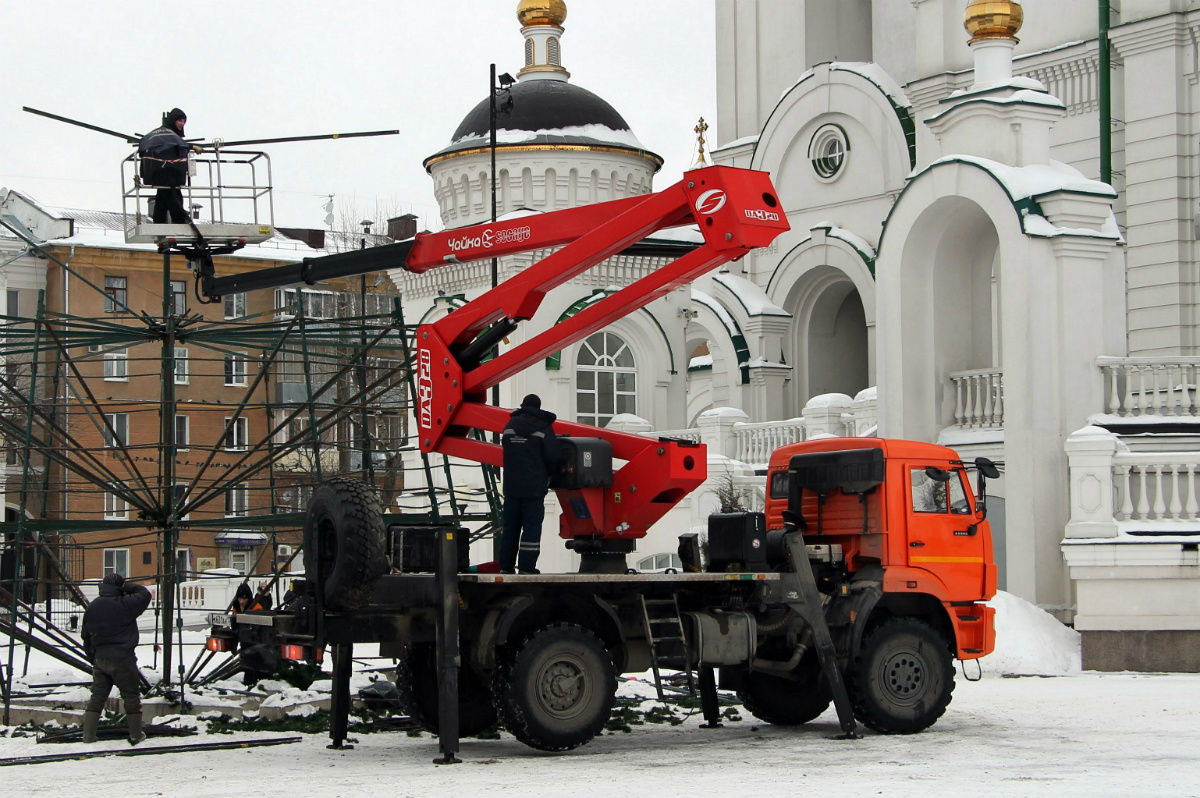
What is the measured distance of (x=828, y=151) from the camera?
34.2 meters

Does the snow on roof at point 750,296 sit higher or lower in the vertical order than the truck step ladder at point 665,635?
higher

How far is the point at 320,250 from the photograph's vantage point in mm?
58062

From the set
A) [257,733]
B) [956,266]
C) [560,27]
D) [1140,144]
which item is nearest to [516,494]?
[257,733]

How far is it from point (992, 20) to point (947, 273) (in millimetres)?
3648

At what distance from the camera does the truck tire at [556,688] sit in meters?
12.1

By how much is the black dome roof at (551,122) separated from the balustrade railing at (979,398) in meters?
10.3

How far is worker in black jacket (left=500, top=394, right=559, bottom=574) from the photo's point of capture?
13.0 meters

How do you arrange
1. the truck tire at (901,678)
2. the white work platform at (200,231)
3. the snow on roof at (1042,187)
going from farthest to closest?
the snow on roof at (1042,187)
the white work platform at (200,231)
the truck tire at (901,678)

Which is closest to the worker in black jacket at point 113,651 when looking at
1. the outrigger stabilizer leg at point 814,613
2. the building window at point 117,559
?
the outrigger stabilizer leg at point 814,613

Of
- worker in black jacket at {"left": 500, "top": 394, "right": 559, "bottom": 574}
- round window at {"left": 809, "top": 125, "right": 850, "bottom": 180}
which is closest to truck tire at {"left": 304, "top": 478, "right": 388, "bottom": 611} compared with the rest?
worker in black jacket at {"left": 500, "top": 394, "right": 559, "bottom": 574}

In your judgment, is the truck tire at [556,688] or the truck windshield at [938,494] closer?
the truck tire at [556,688]

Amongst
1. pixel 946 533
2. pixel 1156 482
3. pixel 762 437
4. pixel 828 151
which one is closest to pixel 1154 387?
pixel 1156 482

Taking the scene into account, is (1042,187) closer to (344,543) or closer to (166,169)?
(166,169)

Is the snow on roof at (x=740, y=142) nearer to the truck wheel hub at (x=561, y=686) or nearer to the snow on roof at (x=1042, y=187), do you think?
the snow on roof at (x=1042, y=187)
